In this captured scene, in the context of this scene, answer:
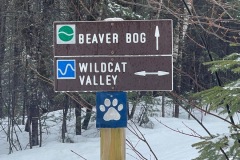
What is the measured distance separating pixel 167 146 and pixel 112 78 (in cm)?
1051

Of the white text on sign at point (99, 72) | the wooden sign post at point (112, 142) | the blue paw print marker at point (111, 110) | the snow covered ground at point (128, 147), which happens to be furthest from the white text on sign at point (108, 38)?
the snow covered ground at point (128, 147)

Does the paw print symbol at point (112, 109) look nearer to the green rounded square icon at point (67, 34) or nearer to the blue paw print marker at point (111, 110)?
the blue paw print marker at point (111, 110)

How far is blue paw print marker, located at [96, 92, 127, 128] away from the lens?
2.82m

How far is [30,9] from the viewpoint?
16.0 m

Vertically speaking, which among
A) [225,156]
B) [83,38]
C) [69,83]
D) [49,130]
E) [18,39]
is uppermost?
→ [18,39]

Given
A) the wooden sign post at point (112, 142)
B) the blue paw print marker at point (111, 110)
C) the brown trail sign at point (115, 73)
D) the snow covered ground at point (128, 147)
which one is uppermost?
the brown trail sign at point (115, 73)

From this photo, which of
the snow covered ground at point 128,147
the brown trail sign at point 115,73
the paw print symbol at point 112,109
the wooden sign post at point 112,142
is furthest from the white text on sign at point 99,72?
the snow covered ground at point 128,147

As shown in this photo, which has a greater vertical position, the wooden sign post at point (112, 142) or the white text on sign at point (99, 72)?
the white text on sign at point (99, 72)

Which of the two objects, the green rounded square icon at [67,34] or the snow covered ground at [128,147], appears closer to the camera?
the green rounded square icon at [67,34]

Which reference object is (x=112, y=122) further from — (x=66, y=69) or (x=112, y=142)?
(x=66, y=69)

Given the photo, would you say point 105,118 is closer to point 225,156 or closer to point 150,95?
point 225,156

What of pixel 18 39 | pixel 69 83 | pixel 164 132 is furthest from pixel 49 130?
pixel 69 83

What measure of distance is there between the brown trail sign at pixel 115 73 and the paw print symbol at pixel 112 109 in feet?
0.27

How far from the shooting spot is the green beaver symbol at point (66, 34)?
284 centimetres
